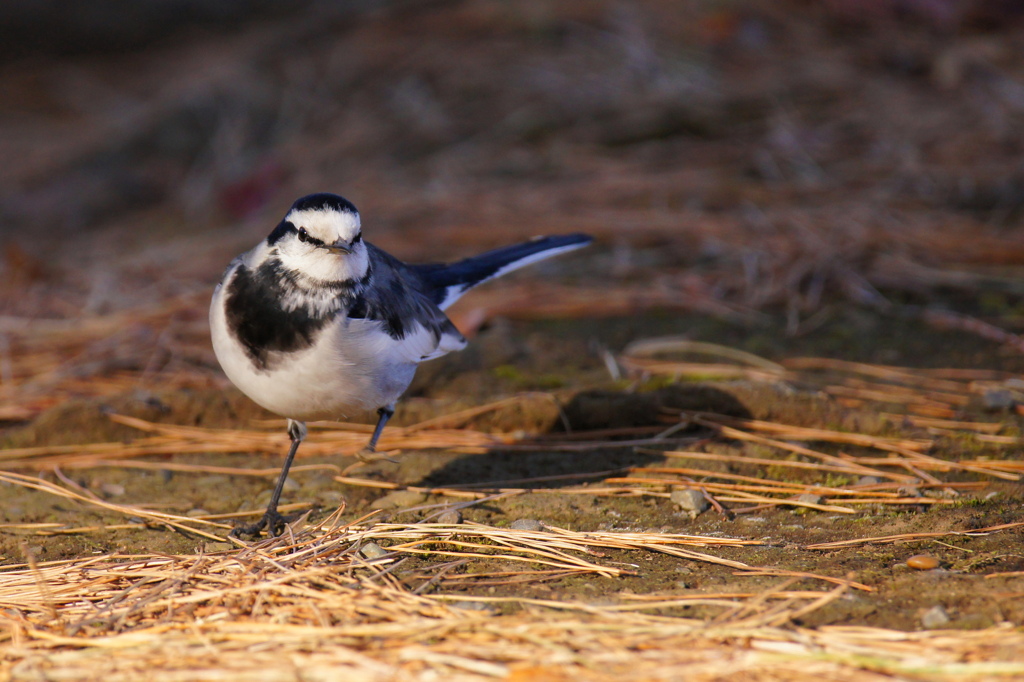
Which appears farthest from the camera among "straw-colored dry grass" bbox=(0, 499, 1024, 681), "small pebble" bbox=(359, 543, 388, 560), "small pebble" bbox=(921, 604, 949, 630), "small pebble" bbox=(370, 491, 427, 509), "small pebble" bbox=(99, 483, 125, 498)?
"small pebble" bbox=(99, 483, 125, 498)

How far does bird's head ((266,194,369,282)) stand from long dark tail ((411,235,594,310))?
90 centimetres

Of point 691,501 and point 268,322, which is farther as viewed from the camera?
point 691,501

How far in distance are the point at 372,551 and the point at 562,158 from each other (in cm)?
487

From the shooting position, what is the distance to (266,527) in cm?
299

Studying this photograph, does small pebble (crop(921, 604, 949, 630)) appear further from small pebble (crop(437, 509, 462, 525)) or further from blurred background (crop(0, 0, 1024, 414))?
blurred background (crop(0, 0, 1024, 414))

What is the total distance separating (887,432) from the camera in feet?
11.2

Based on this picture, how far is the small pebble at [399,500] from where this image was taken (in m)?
3.06

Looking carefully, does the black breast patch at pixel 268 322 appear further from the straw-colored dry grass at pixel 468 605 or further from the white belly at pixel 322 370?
the straw-colored dry grass at pixel 468 605

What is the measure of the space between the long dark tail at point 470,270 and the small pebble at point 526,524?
4.03 ft

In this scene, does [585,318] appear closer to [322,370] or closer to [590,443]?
[590,443]

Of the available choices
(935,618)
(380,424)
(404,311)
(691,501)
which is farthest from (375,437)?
(935,618)

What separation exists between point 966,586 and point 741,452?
1.18 metres

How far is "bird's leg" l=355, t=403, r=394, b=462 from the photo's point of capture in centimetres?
337

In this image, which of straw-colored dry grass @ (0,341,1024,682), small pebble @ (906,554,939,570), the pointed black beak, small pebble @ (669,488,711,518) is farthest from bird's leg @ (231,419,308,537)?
small pebble @ (906,554,939,570)
